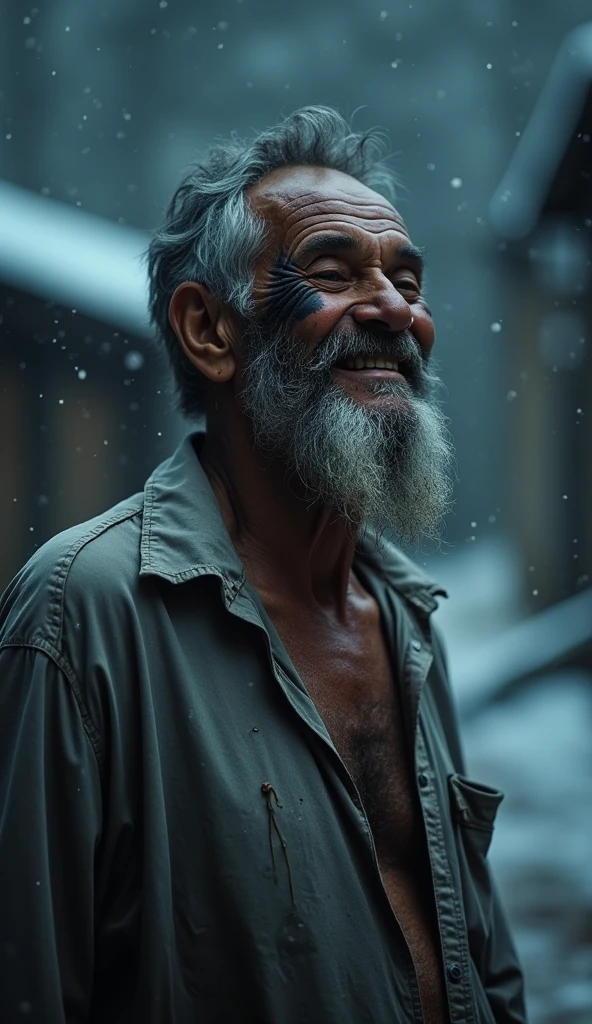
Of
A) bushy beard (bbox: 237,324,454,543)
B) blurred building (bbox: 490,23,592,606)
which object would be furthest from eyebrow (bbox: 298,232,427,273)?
blurred building (bbox: 490,23,592,606)

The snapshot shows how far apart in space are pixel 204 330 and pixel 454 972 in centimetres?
120

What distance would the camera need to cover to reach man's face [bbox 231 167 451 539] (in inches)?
63.4

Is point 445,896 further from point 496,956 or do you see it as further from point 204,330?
point 204,330

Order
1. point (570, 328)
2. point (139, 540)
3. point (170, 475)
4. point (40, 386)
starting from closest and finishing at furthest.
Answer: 1. point (139, 540)
2. point (170, 475)
3. point (40, 386)
4. point (570, 328)

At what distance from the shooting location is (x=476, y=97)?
24516 mm

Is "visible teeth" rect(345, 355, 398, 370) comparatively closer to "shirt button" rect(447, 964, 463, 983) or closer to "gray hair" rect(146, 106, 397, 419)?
"gray hair" rect(146, 106, 397, 419)

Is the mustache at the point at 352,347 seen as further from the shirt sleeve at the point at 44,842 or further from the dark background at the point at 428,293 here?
the shirt sleeve at the point at 44,842

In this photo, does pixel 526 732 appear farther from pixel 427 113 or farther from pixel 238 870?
pixel 427 113

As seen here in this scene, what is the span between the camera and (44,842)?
1166 mm

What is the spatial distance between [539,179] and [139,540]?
7.13 meters

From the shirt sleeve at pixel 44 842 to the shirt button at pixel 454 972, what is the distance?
615mm

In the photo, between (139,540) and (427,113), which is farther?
(427,113)

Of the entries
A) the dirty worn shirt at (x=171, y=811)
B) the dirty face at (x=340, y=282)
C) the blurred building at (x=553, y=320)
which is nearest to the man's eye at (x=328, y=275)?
the dirty face at (x=340, y=282)

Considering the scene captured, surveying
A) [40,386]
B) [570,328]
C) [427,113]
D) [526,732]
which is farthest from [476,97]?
[40,386]
